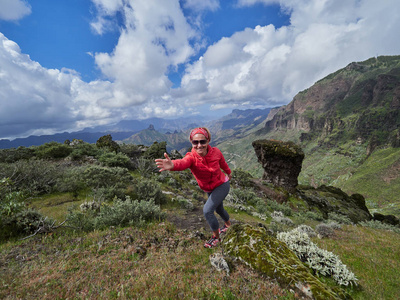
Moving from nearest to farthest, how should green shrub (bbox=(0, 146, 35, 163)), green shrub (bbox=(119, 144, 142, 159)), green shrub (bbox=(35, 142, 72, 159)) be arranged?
green shrub (bbox=(0, 146, 35, 163)) → green shrub (bbox=(35, 142, 72, 159)) → green shrub (bbox=(119, 144, 142, 159))

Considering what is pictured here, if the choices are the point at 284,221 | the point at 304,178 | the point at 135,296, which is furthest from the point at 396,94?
the point at 135,296

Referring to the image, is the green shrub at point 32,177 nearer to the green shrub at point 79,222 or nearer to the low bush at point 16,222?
the low bush at point 16,222

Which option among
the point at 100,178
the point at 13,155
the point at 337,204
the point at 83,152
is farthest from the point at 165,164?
the point at 337,204

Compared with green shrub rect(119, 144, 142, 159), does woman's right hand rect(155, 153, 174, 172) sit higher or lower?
higher

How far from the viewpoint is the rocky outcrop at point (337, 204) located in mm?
24594

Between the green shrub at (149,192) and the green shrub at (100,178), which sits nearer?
the green shrub at (149,192)

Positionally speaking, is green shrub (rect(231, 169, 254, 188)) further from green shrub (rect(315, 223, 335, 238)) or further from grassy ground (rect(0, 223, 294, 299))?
grassy ground (rect(0, 223, 294, 299))

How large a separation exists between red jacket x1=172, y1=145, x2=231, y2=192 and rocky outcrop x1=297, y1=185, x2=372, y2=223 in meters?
25.1

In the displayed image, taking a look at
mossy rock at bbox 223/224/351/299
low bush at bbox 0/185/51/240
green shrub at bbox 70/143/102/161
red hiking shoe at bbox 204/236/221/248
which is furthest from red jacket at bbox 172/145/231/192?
green shrub at bbox 70/143/102/161

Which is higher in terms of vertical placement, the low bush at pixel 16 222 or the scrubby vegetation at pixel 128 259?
the low bush at pixel 16 222

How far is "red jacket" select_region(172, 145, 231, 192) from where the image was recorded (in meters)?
4.39

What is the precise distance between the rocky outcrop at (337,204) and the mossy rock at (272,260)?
24.3m

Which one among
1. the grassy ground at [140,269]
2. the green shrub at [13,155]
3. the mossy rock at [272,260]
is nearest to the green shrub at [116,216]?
the grassy ground at [140,269]

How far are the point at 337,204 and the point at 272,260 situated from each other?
33.1 meters
